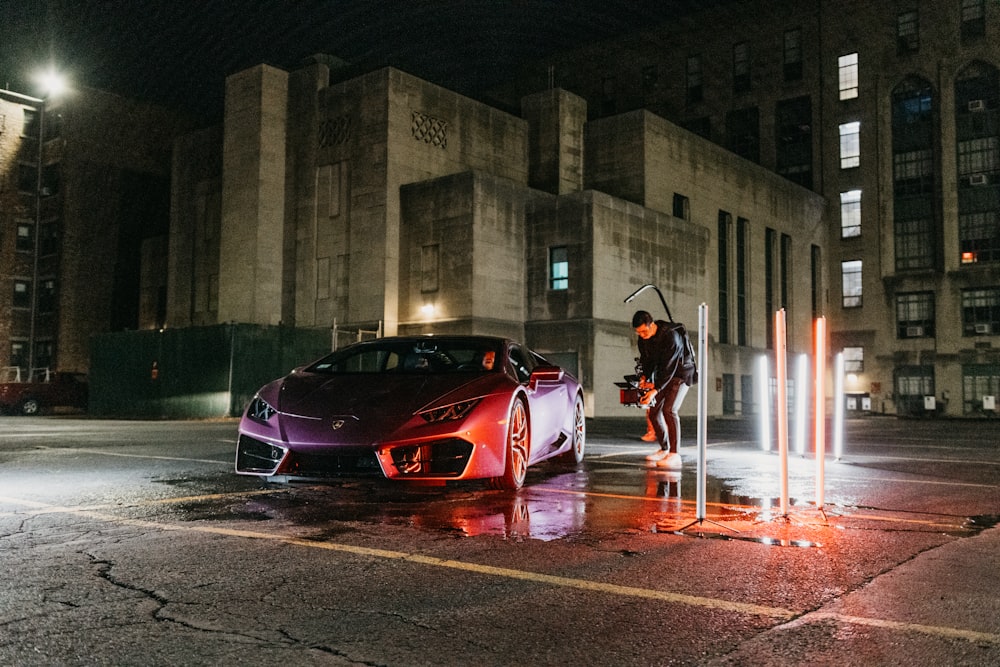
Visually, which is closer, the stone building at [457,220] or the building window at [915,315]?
the stone building at [457,220]

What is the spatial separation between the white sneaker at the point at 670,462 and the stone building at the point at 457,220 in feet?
67.6

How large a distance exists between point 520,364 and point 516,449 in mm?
1559

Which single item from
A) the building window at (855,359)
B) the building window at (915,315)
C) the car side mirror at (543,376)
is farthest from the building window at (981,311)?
the car side mirror at (543,376)

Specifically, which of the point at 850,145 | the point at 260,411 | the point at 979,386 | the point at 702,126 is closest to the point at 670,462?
the point at 260,411

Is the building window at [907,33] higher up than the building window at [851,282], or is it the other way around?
the building window at [907,33]

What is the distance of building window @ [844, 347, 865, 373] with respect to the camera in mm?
48312

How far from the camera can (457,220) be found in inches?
1273

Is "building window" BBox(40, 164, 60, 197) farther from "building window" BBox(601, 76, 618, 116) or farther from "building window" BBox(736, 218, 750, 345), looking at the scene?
"building window" BBox(736, 218, 750, 345)

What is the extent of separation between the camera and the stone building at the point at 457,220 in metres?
32.3

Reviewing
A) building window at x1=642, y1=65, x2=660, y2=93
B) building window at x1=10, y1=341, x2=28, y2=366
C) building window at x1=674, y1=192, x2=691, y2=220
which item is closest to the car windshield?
building window at x1=674, y1=192, x2=691, y2=220

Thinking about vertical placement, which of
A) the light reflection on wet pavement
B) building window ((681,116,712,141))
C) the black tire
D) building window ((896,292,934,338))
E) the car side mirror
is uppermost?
Answer: building window ((681,116,712,141))

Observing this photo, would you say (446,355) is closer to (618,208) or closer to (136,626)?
(136,626)

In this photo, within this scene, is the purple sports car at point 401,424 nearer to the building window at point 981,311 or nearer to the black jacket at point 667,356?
the black jacket at point 667,356

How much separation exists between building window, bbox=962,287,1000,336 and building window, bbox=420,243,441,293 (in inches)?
1196
